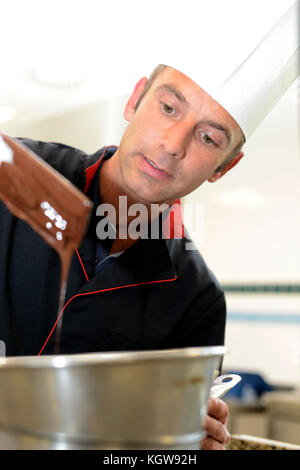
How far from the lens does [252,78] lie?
3.62 feet

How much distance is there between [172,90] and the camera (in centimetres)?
108

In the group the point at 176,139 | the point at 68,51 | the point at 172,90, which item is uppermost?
the point at 68,51

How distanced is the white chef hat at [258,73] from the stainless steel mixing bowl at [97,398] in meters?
0.65

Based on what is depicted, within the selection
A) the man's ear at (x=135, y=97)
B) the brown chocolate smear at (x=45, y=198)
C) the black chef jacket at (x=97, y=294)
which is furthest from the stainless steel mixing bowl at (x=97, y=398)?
the man's ear at (x=135, y=97)

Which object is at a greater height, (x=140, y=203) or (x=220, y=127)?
(x=220, y=127)

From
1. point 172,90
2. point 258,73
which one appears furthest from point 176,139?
point 258,73

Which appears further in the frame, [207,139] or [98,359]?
[207,139]

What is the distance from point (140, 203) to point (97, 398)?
67cm

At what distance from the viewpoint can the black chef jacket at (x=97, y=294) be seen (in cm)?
110

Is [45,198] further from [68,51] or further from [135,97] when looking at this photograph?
[68,51]

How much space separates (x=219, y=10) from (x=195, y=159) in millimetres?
309

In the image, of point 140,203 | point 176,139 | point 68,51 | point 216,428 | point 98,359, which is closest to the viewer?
point 98,359

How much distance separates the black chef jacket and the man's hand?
30 cm
